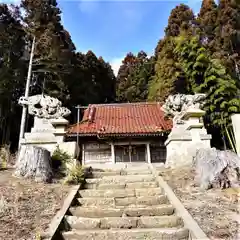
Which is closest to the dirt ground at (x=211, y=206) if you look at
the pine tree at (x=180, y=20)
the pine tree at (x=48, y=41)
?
the pine tree at (x=48, y=41)

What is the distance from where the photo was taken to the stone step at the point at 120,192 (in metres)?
5.27

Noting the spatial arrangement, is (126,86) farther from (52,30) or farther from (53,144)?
(53,144)

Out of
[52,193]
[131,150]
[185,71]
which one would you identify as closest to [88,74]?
[185,71]

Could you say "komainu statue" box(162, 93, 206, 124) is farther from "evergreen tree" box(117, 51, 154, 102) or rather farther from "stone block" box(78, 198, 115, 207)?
"evergreen tree" box(117, 51, 154, 102)

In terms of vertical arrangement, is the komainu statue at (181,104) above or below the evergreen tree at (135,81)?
below

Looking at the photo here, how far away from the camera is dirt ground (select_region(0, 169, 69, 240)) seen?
141 inches

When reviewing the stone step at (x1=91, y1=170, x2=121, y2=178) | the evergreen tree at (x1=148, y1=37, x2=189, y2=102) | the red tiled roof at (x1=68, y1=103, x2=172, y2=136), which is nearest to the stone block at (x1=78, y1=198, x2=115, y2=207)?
the stone step at (x1=91, y1=170, x2=121, y2=178)

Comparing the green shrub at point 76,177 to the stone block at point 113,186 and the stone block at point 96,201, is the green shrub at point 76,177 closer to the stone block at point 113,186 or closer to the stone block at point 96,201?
the stone block at point 113,186

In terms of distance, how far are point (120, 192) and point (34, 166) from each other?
214cm

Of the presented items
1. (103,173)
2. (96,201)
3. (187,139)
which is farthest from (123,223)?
(187,139)

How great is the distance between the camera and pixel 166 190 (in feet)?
17.1

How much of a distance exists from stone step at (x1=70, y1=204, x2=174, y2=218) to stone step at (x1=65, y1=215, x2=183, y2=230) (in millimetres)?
247

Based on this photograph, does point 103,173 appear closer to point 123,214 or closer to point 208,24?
point 123,214

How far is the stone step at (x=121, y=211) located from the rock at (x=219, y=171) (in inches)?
54.1
